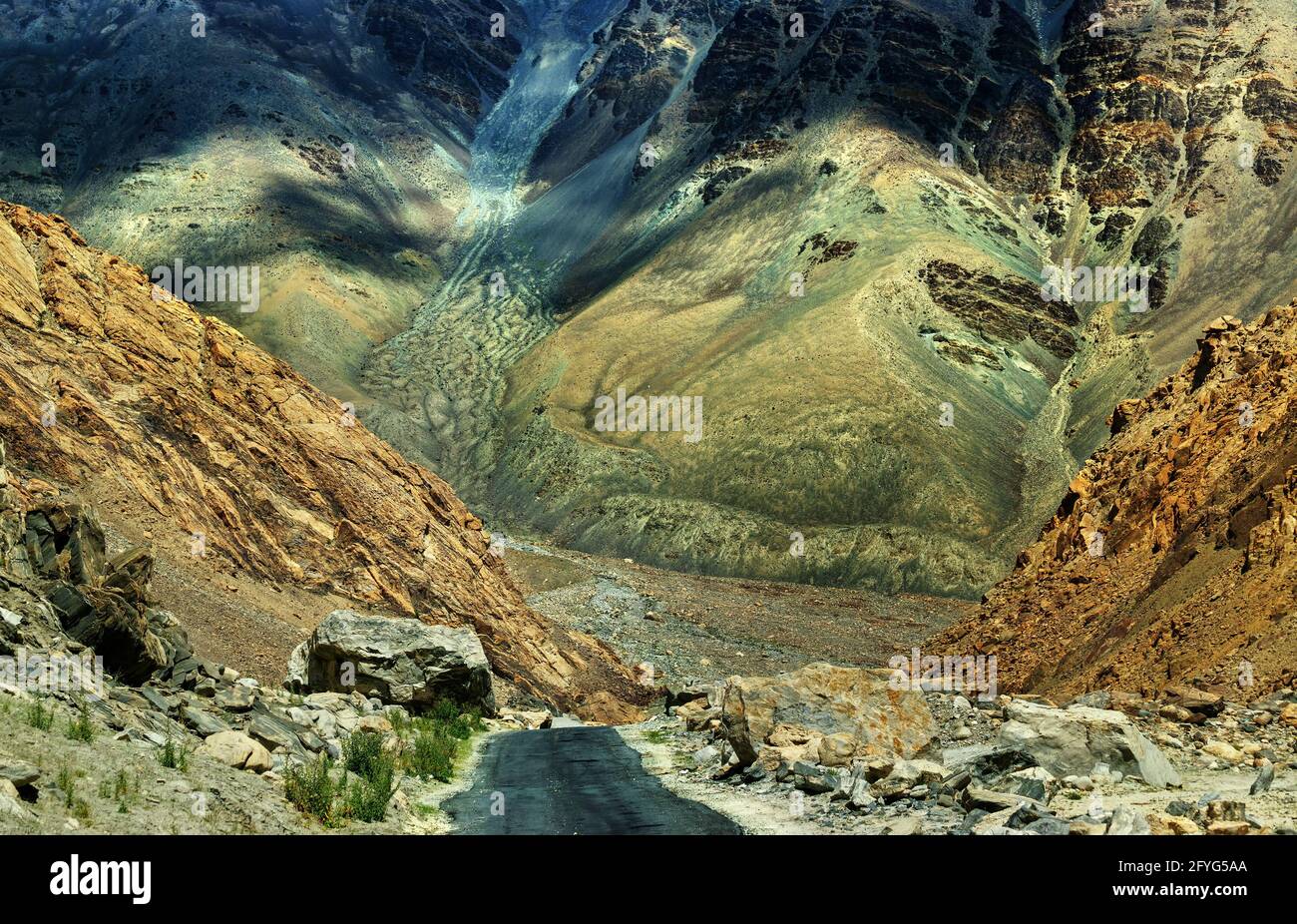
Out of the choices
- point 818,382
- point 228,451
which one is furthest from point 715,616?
point 228,451

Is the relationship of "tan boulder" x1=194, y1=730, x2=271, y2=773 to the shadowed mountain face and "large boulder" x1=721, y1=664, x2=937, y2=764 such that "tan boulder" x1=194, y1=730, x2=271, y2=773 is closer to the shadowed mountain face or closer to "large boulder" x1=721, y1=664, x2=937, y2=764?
"large boulder" x1=721, y1=664, x2=937, y2=764

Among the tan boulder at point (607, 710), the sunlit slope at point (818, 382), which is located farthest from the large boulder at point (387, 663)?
the sunlit slope at point (818, 382)

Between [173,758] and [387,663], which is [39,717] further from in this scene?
Result: [387,663]

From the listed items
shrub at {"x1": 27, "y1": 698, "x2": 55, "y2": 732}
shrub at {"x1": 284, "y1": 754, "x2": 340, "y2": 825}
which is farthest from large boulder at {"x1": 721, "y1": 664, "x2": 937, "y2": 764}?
shrub at {"x1": 27, "y1": 698, "x2": 55, "y2": 732}

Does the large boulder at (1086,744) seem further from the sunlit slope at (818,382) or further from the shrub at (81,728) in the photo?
the sunlit slope at (818,382)

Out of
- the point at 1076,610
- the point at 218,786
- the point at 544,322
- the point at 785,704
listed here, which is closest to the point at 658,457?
the point at 544,322
